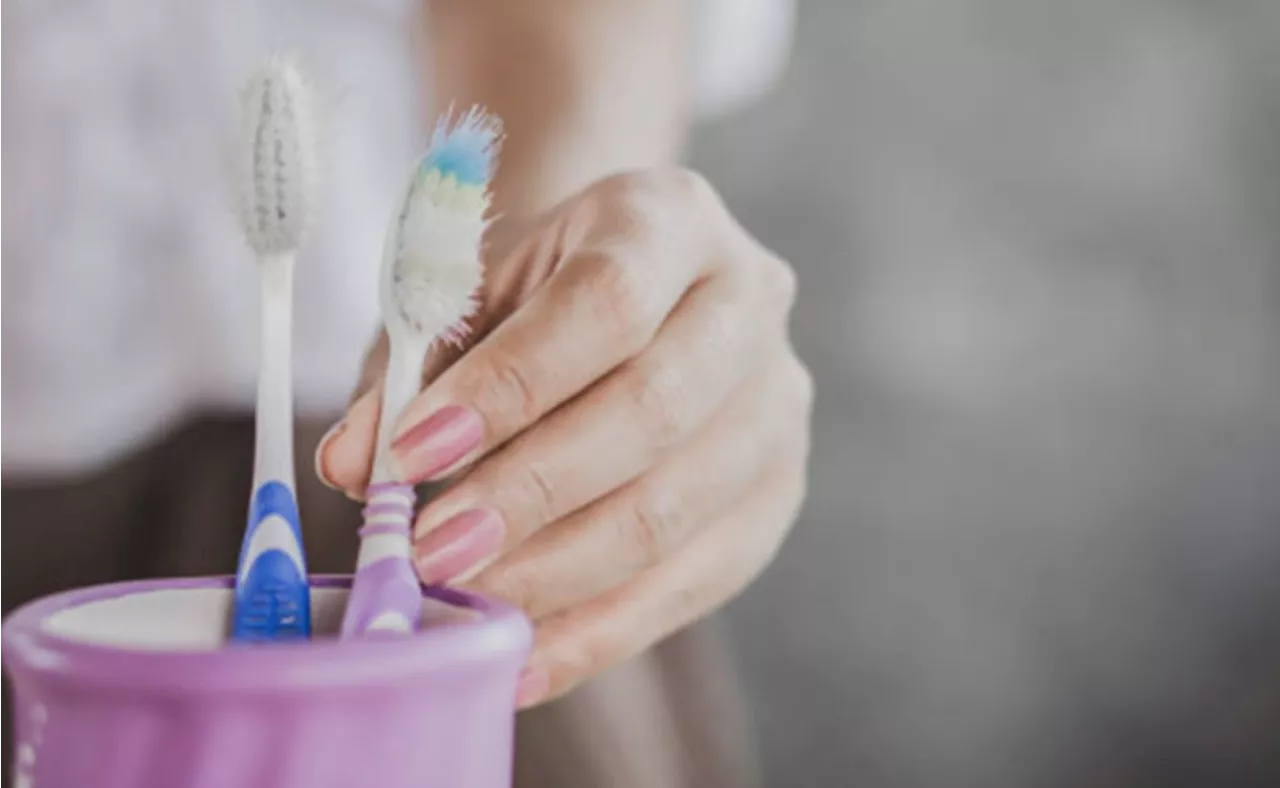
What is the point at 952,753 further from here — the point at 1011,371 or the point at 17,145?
the point at 17,145

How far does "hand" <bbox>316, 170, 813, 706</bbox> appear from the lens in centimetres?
19

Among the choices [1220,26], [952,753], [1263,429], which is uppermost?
[1220,26]

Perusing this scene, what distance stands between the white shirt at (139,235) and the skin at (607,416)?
0.21 ft

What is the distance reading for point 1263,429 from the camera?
49cm

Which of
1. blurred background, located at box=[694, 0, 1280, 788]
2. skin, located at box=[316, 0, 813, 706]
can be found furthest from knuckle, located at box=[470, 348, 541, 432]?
blurred background, located at box=[694, 0, 1280, 788]

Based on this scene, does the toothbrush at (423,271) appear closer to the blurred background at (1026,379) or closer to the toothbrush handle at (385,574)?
the toothbrush handle at (385,574)

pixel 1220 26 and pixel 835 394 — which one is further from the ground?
pixel 1220 26

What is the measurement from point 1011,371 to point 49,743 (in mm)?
427

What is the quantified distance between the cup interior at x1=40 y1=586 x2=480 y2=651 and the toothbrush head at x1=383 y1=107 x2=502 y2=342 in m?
0.04

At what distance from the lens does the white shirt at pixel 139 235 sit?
32 cm

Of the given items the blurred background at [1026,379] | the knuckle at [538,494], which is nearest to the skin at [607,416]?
the knuckle at [538,494]

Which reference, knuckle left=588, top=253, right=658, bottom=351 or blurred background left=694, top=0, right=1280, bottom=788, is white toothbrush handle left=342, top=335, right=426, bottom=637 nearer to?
knuckle left=588, top=253, right=658, bottom=351

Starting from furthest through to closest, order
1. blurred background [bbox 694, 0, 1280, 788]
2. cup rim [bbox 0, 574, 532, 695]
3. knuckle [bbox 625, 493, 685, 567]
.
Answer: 1. blurred background [bbox 694, 0, 1280, 788]
2. knuckle [bbox 625, 493, 685, 567]
3. cup rim [bbox 0, 574, 532, 695]

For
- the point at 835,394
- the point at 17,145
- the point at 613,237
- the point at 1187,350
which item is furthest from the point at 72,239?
the point at 1187,350
